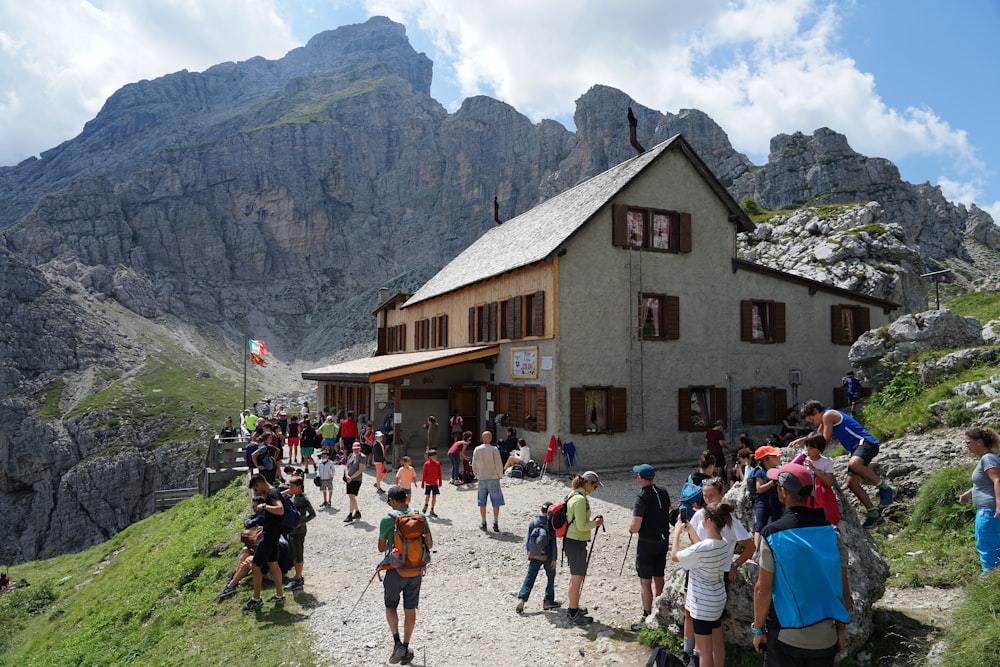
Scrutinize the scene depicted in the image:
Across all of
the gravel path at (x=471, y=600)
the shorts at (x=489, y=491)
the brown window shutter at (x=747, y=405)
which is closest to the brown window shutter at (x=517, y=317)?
the gravel path at (x=471, y=600)

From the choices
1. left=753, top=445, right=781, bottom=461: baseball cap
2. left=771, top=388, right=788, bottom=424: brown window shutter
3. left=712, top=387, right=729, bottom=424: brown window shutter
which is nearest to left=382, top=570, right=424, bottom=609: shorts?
left=753, top=445, right=781, bottom=461: baseball cap

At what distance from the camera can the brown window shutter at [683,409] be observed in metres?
20.4

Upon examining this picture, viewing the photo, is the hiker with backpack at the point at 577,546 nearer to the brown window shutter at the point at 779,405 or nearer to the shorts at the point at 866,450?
the shorts at the point at 866,450

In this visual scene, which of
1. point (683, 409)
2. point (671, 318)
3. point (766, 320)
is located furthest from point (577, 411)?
point (766, 320)

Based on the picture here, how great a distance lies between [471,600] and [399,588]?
218cm

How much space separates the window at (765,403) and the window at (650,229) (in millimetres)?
5874

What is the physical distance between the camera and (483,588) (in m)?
9.23

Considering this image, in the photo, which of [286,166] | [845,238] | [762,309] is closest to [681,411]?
[762,309]

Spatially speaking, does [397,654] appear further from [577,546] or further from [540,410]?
[540,410]

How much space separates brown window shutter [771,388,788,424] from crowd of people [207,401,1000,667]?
1190 centimetres

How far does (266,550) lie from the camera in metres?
9.23

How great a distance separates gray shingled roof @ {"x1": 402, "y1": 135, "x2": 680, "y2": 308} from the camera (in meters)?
20.2

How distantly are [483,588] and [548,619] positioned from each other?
5.56 feet

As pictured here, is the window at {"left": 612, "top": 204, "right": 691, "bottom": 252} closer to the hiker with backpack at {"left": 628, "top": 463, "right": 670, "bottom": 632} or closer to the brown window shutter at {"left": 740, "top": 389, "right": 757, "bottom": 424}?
the brown window shutter at {"left": 740, "top": 389, "right": 757, "bottom": 424}
